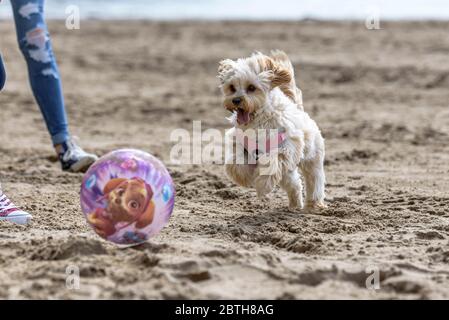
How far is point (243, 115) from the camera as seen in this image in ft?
21.2

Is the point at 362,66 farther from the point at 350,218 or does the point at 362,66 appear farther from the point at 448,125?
the point at 350,218

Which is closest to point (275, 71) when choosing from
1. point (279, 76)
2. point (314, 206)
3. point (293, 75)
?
point (279, 76)

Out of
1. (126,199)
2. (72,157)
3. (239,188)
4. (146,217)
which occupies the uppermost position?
(126,199)

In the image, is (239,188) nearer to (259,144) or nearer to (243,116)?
(259,144)

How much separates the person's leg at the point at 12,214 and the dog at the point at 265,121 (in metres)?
1.54

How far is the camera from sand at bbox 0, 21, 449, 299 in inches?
190

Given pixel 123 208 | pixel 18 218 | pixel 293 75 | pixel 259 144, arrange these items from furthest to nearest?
pixel 293 75 → pixel 259 144 → pixel 18 218 → pixel 123 208

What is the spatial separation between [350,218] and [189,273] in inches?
79.9

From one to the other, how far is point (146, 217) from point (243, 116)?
1.50 metres

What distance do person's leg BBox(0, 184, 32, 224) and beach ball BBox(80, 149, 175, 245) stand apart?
97cm

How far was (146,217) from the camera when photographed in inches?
207

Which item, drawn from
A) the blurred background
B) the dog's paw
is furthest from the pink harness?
the blurred background

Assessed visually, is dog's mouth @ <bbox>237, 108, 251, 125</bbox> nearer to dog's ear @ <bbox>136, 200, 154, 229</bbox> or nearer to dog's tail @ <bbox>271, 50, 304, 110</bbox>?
dog's tail @ <bbox>271, 50, 304, 110</bbox>
